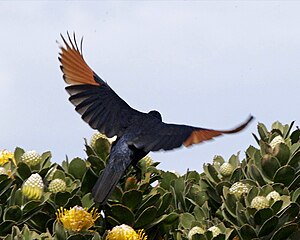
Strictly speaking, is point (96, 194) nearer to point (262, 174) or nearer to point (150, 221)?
point (150, 221)

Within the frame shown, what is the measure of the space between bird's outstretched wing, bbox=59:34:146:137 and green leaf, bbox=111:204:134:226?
3.71 ft

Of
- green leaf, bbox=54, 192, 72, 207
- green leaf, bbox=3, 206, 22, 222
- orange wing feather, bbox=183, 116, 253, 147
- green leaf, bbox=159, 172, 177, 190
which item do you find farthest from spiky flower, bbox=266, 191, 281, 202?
green leaf, bbox=3, 206, 22, 222

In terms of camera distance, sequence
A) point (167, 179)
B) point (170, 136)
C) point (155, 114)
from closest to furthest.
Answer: point (167, 179)
point (170, 136)
point (155, 114)

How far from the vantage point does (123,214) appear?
3.79 metres

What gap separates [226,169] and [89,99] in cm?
135

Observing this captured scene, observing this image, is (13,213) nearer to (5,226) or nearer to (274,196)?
(5,226)

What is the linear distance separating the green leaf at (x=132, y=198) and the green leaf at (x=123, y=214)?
6 centimetres

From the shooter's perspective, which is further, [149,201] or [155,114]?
[155,114]

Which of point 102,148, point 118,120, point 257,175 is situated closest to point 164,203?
point 257,175

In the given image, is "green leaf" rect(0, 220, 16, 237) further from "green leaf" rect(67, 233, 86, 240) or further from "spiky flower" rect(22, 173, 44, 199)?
"green leaf" rect(67, 233, 86, 240)

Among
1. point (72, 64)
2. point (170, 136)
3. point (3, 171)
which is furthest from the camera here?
point (72, 64)

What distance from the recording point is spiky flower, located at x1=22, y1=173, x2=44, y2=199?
3.69 meters

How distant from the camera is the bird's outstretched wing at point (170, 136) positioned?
4441 millimetres

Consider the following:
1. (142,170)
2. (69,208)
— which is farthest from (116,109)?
(69,208)
